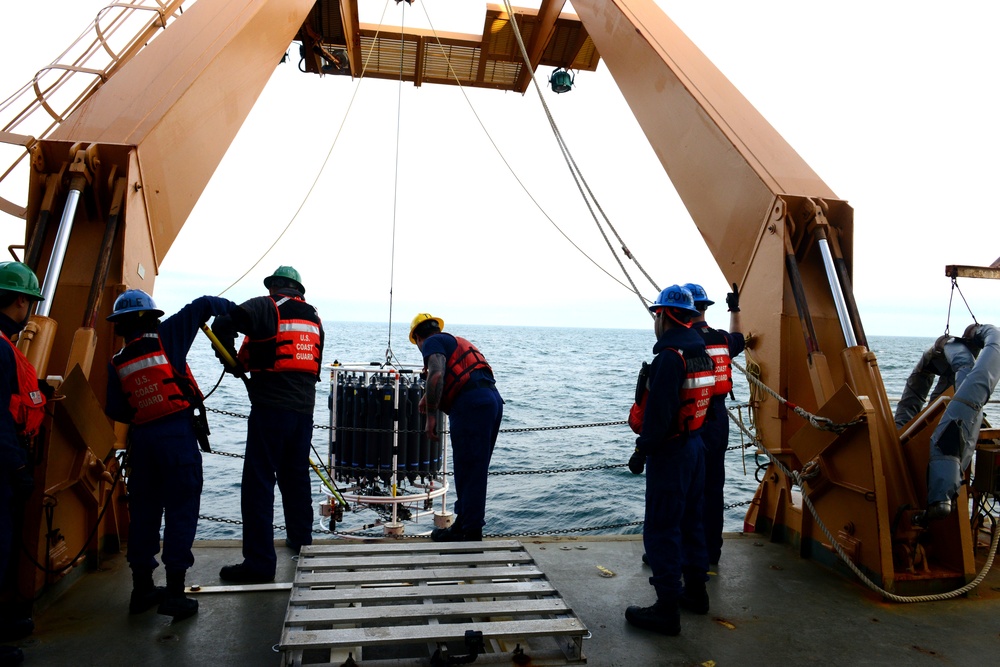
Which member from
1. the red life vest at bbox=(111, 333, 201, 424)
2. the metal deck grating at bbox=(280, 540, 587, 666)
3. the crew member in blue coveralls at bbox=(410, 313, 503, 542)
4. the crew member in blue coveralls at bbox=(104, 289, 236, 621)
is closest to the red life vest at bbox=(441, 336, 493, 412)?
the crew member in blue coveralls at bbox=(410, 313, 503, 542)

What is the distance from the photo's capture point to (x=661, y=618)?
12.3ft

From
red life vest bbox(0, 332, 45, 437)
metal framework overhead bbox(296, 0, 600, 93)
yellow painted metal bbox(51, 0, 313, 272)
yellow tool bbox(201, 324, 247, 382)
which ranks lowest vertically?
red life vest bbox(0, 332, 45, 437)

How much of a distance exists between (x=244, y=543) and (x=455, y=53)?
6.70 m

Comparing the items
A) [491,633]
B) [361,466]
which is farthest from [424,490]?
[491,633]

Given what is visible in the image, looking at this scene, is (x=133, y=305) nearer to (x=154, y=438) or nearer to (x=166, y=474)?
(x=154, y=438)

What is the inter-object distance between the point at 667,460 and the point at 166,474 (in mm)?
2755

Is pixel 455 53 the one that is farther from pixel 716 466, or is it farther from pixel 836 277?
pixel 716 466

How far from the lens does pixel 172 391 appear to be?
384 cm

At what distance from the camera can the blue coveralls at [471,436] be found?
4883 mm

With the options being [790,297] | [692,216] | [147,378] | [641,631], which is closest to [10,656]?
[147,378]

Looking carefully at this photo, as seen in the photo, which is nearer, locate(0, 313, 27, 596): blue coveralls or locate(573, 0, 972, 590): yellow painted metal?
locate(0, 313, 27, 596): blue coveralls

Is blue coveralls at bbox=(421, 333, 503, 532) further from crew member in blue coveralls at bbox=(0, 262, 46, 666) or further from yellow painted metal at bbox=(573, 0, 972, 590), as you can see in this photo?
crew member in blue coveralls at bbox=(0, 262, 46, 666)

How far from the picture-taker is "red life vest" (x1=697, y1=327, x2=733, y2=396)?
4.76 m

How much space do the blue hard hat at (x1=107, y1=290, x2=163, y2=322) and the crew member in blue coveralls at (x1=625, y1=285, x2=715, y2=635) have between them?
2.75 meters
